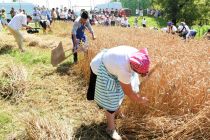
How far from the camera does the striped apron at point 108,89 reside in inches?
143

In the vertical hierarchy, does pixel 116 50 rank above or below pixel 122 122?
above

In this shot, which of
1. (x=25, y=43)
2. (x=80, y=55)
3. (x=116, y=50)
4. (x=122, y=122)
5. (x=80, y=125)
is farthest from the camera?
(x=25, y=43)

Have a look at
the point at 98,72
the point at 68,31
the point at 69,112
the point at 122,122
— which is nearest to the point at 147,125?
the point at 122,122

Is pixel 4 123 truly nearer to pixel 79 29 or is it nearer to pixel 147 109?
pixel 147 109

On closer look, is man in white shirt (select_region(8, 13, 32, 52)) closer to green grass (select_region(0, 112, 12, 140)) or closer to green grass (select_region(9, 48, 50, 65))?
green grass (select_region(9, 48, 50, 65))

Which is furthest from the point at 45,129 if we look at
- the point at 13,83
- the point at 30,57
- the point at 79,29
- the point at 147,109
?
the point at 30,57

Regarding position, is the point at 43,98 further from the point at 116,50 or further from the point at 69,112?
the point at 116,50

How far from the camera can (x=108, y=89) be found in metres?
3.63

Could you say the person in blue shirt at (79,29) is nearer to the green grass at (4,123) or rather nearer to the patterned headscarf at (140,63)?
the green grass at (4,123)

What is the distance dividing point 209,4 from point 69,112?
104ft

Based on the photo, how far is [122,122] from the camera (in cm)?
400

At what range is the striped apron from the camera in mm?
3623

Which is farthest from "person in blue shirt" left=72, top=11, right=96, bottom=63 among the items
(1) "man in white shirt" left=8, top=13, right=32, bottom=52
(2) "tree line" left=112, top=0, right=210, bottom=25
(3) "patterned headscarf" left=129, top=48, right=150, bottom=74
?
(2) "tree line" left=112, top=0, right=210, bottom=25

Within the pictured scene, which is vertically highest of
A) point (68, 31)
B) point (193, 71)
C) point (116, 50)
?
point (116, 50)
